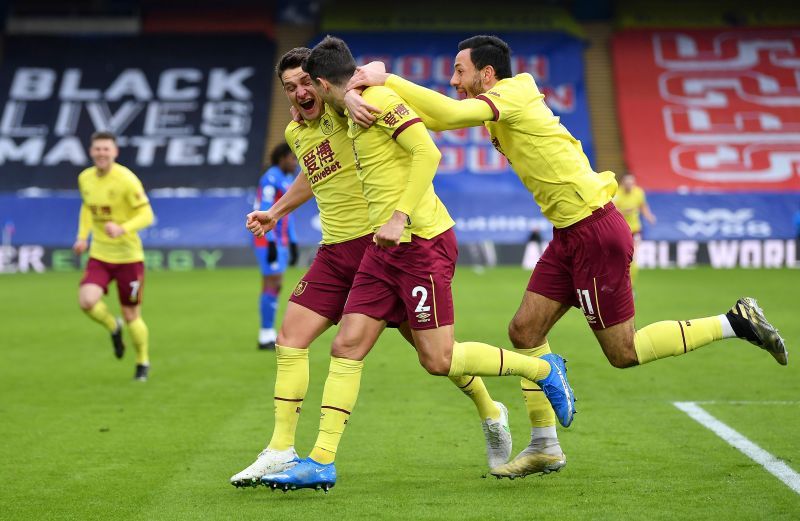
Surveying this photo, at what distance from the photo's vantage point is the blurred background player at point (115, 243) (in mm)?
10859

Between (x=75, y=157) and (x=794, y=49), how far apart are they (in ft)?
72.7

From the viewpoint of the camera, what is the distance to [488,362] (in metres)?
6.09

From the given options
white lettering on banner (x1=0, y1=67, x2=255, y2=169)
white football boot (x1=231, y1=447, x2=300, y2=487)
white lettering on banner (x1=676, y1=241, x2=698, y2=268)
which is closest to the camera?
white football boot (x1=231, y1=447, x2=300, y2=487)

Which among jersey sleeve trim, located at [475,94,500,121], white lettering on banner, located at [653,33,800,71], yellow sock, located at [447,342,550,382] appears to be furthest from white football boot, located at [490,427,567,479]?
white lettering on banner, located at [653,33,800,71]

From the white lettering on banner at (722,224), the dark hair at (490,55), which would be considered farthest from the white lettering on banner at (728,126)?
the dark hair at (490,55)

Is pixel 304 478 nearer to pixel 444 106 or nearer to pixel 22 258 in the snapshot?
pixel 444 106

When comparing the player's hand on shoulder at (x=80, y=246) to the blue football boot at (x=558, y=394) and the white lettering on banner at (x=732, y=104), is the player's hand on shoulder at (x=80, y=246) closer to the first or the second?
the blue football boot at (x=558, y=394)

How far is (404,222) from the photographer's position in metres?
5.71

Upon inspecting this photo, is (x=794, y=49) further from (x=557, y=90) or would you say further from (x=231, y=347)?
(x=231, y=347)

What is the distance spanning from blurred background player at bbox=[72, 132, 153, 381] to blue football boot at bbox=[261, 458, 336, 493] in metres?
5.23

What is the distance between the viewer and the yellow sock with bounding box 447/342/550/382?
19.9 ft

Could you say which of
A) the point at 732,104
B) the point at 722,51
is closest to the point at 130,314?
the point at 732,104

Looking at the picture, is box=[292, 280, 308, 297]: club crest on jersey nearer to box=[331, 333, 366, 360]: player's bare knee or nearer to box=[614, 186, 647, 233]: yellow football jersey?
box=[331, 333, 366, 360]: player's bare knee

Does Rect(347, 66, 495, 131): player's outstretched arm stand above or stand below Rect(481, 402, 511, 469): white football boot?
above
